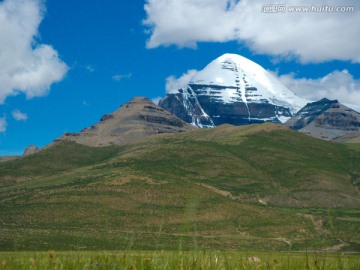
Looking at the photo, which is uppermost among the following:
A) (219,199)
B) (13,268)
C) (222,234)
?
(219,199)

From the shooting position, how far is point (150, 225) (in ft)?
561

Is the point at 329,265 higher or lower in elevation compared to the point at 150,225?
lower

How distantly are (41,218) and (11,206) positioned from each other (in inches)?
970

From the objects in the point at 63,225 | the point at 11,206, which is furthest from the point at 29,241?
the point at 11,206

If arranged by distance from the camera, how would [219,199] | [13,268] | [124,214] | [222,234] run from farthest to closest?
[219,199] < [124,214] < [222,234] < [13,268]

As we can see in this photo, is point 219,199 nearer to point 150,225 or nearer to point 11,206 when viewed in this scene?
point 150,225

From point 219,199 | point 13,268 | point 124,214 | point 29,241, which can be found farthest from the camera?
point 219,199

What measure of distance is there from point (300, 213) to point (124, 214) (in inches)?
2504

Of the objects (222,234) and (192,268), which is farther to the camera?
(222,234)

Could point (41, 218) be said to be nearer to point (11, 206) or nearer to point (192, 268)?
point (11, 206)

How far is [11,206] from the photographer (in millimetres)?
190250

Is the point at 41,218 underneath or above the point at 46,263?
above

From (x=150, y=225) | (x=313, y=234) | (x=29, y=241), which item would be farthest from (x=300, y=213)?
(x=29, y=241)

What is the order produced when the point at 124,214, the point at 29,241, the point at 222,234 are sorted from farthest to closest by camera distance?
the point at 124,214 → the point at 222,234 → the point at 29,241
